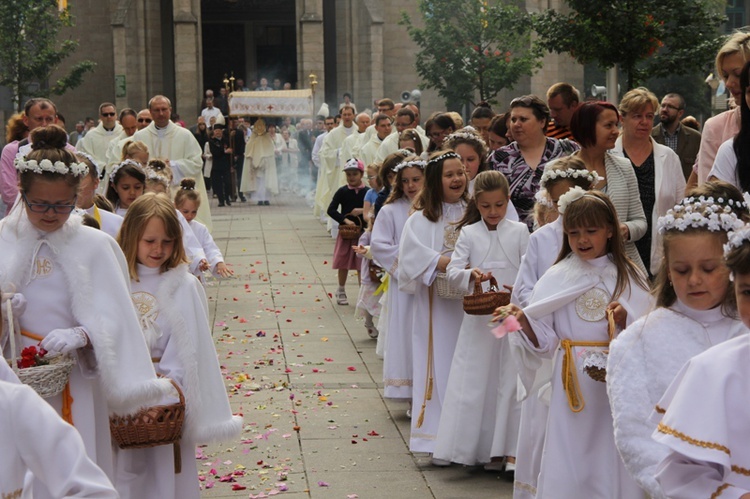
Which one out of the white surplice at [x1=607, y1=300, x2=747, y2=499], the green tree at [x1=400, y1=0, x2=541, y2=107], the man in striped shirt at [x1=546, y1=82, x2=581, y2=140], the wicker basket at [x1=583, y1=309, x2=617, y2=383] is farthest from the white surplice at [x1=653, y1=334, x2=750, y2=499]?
the green tree at [x1=400, y1=0, x2=541, y2=107]

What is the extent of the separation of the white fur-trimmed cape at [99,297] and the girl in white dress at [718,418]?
9.58 ft

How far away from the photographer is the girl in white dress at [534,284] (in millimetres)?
6840

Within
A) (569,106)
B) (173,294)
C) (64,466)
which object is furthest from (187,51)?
(64,466)

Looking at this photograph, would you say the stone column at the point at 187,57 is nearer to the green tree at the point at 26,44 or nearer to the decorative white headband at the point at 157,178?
the green tree at the point at 26,44

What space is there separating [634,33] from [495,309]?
1044 centimetres

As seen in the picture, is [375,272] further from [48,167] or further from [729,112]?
[48,167]

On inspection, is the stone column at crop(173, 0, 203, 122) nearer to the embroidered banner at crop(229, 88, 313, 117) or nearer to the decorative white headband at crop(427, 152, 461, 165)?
the embroidered banner at crop(229, 88, 313, 117)

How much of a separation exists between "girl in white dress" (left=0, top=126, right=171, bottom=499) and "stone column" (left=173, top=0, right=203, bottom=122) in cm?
3622

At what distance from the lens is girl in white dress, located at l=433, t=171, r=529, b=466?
319 inches

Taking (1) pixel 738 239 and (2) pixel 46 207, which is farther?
(2) pixel 46 207

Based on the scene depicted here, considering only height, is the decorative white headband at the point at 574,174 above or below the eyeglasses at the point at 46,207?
above

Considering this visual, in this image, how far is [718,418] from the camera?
3.44 metres

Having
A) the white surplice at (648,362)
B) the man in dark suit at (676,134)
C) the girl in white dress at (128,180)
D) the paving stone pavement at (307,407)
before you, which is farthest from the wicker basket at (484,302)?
the man in dark suit at (676,134)

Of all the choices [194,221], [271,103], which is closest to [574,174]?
[194,221]
